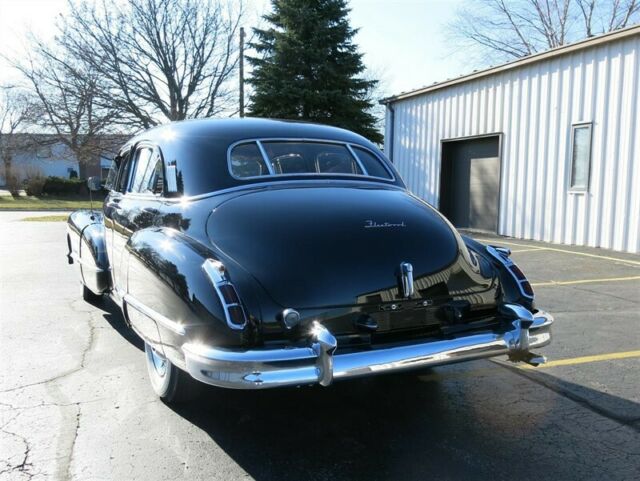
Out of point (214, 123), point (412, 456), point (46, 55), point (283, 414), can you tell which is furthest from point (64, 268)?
point (46, 55)

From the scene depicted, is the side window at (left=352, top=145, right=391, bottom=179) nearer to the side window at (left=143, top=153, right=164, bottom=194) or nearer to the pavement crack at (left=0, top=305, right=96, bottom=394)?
the side window at (left=143, top=153, right=164, bottom=194)

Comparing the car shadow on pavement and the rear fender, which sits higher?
the rear fender

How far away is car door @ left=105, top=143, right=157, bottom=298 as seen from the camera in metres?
3.97

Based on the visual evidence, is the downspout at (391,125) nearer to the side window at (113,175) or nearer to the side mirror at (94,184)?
the side window at (113,175)

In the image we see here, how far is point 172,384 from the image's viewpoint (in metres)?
3.37

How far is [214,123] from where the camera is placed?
411 centimetres

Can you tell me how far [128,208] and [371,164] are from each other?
78.1 inches

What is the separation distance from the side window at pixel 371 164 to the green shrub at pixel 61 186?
3747cm

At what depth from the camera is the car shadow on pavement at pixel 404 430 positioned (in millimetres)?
2727

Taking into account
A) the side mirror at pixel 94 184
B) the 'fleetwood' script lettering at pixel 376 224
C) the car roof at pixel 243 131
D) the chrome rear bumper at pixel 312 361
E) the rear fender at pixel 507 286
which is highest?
the car roof at pixel 243 131

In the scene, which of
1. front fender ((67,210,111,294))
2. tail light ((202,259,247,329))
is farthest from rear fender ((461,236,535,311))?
front fender ((67,210,111,294))

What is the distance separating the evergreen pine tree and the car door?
1650 centimetres

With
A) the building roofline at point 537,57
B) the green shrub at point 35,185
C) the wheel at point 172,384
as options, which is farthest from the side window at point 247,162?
the green shrub at point 35,185

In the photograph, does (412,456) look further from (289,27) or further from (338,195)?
(289,27)
